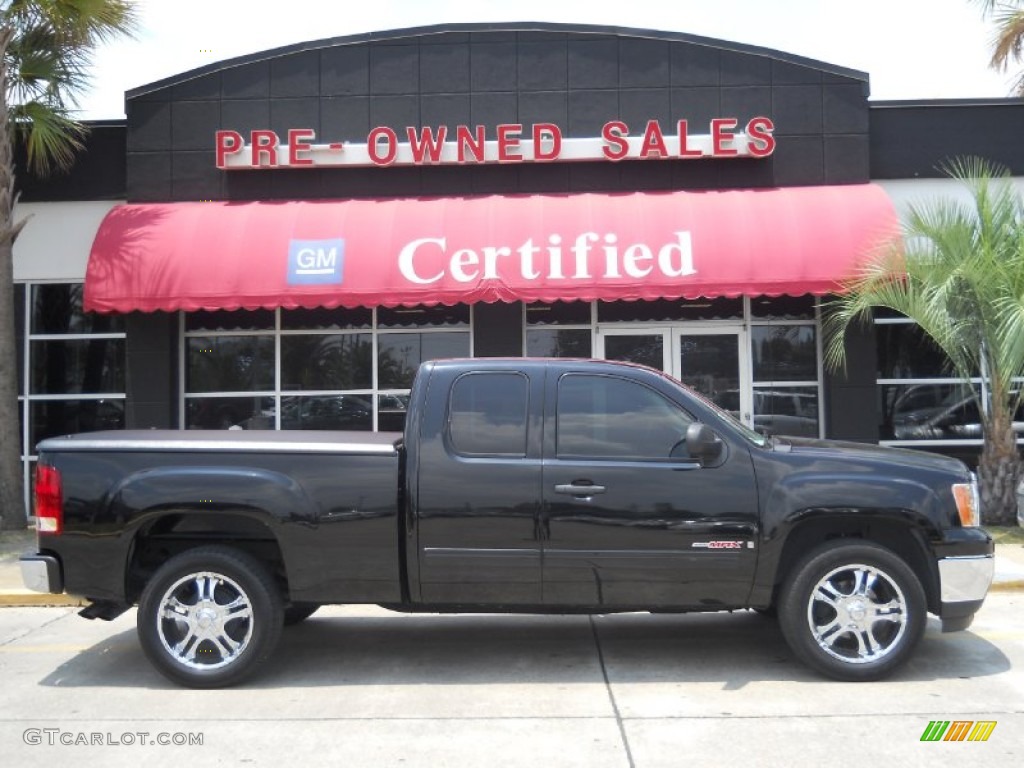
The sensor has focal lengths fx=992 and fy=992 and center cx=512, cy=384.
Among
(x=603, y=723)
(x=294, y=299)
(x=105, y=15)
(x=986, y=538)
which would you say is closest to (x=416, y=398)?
(x=603, y=723)

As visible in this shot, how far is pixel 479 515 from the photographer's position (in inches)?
229

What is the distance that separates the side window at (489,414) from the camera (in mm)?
5957

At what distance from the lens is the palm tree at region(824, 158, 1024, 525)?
420 inches

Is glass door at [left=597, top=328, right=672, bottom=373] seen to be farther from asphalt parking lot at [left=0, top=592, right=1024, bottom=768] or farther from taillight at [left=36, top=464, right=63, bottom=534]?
taillight at [left=36, top=464, right=63, bottom=534]

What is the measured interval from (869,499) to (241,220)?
9526 millimetres

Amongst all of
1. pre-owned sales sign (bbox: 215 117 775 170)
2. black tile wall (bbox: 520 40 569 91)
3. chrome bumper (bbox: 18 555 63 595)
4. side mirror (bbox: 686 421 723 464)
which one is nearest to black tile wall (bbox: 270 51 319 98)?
pre-owned sales sign (bbox: 215 117 775 170)

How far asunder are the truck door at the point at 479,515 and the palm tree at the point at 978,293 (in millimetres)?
6700

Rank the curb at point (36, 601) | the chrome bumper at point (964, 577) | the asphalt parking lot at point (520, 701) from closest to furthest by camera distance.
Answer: the asphalt parking lot at point (520, 701) < the chrome bumper at point (964, 577) < the curb at point (36, 601)

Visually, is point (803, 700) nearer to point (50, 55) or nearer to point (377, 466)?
point (377, 466)

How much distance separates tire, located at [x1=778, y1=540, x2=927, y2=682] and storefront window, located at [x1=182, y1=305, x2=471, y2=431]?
8228mm

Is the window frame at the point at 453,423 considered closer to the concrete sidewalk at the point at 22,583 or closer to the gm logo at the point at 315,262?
the concrete sidewalk at the point at 22,583

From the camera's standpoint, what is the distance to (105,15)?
475 inches

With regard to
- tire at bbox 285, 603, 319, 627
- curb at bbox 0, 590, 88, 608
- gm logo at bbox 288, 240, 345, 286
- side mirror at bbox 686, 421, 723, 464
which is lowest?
curb at bbox 0, 590, 88, 608

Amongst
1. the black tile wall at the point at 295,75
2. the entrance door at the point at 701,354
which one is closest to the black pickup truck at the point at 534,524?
the entrance door at the point at 701,354
